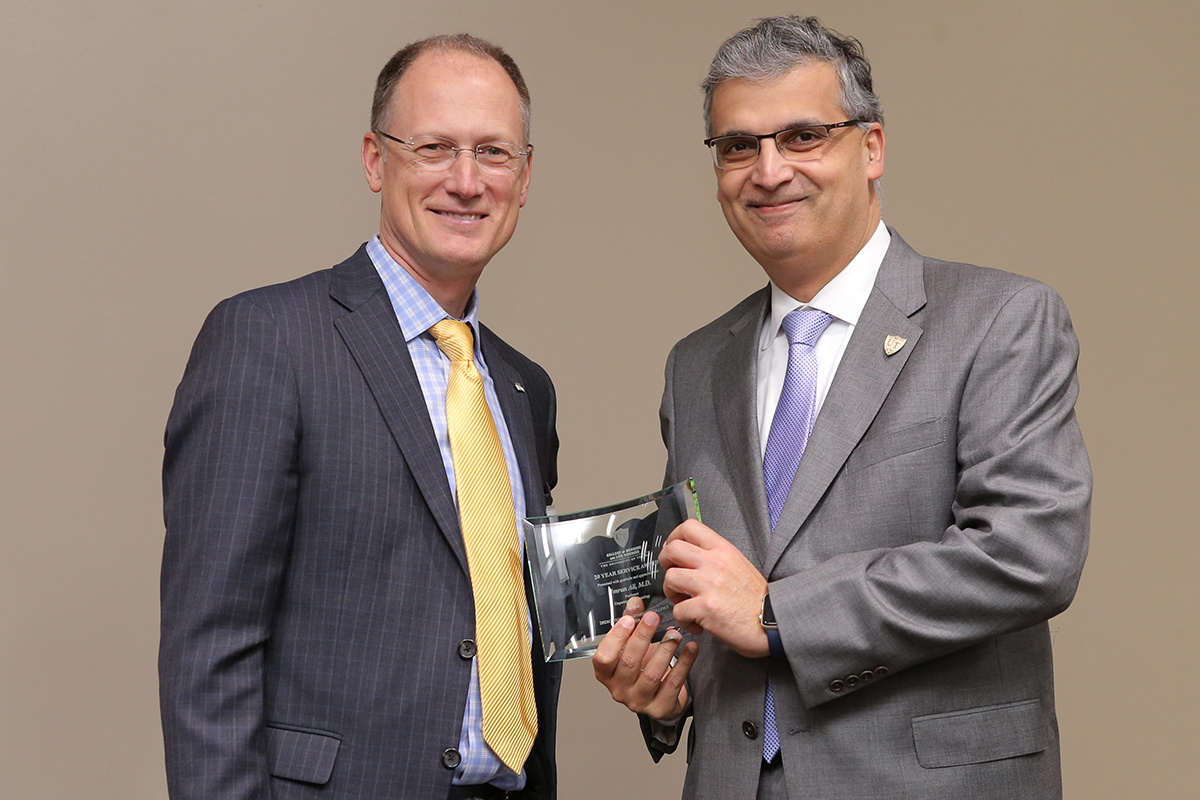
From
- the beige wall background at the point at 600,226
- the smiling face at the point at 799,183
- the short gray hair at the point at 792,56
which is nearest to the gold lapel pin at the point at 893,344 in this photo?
the smiling face at the point at 799,183

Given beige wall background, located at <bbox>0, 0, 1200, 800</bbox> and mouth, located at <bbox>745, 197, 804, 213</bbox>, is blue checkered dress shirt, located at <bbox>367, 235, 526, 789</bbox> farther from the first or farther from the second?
beige wall background, located at <bbox>0, 0, 1200, 800</bbox>

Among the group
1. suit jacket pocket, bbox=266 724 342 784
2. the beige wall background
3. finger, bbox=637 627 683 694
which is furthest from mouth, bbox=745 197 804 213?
the beige wall background

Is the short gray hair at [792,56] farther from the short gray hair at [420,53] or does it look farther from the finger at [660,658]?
the finger at [660,658]

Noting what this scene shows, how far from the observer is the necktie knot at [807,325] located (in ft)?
7.55

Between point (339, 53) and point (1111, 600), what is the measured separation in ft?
10.8

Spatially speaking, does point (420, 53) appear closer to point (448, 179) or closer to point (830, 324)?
point (448, 179)

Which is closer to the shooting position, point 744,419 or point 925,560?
point 925,560

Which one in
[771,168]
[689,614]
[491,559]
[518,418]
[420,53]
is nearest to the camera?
[689,614]

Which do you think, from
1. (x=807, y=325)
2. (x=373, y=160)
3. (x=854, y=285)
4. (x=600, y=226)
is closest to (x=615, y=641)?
(x=807, y=325)

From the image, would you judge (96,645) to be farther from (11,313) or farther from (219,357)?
(219,357)

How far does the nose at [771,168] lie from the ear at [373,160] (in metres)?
0.80

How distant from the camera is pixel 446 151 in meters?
2.34

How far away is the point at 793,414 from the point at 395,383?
77 cm

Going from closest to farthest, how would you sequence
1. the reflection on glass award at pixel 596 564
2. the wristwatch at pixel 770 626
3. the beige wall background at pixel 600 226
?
the wristwatch at pixel 770 626, the reflection on glass award at pixel 596 564, the beige wall background at pixel 600 226
